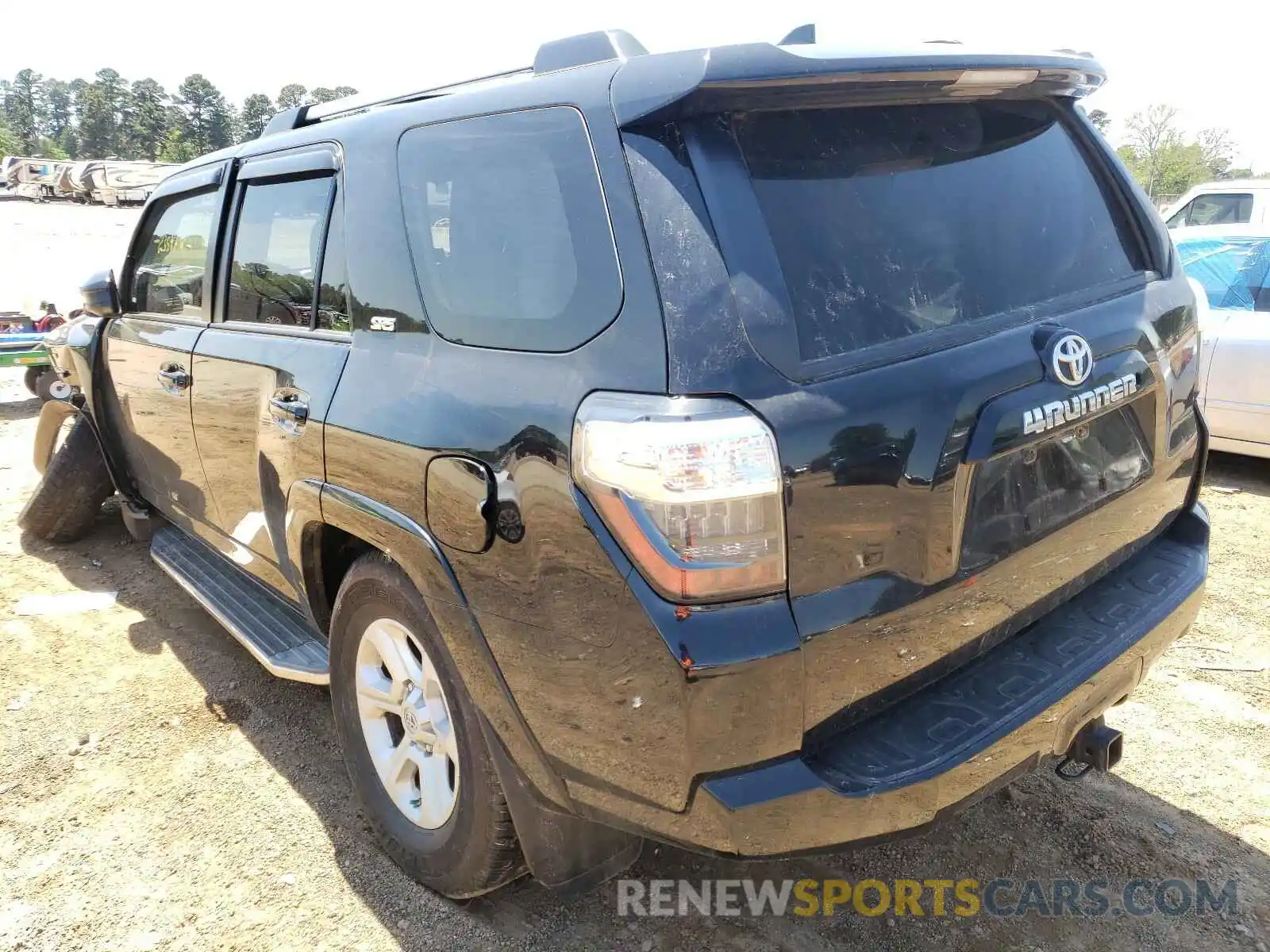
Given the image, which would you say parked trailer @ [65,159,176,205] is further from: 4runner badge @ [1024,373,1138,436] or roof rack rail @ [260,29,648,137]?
4runner badge @ [1024,373,1138,436]

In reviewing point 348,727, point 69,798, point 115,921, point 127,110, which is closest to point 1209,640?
point 348,727

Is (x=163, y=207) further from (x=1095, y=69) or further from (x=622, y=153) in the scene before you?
(x=1095, y=69)

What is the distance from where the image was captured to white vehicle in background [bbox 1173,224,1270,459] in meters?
5.47

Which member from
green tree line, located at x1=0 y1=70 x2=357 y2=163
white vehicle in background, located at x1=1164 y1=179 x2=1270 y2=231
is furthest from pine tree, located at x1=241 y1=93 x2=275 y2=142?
white vehicle in background, located at x1=1164 y1=179 x2=1270 y2=231

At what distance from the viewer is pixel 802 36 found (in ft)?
6.57

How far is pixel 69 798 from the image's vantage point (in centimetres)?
289

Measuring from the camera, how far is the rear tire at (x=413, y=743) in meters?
2.10

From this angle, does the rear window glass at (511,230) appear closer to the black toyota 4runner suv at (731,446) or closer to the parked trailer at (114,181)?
the black toyota 4runner suv at (731,446)

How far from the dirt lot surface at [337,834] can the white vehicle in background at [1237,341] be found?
6.94ft

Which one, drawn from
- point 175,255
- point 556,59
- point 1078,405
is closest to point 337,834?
point 556,59

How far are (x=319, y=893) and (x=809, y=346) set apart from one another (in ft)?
6.49

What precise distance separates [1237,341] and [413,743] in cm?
550

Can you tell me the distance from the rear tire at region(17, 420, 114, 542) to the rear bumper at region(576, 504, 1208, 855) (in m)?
4.18

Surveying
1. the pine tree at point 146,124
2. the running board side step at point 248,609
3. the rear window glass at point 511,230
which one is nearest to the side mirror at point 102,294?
the running board side step at point 248,609
